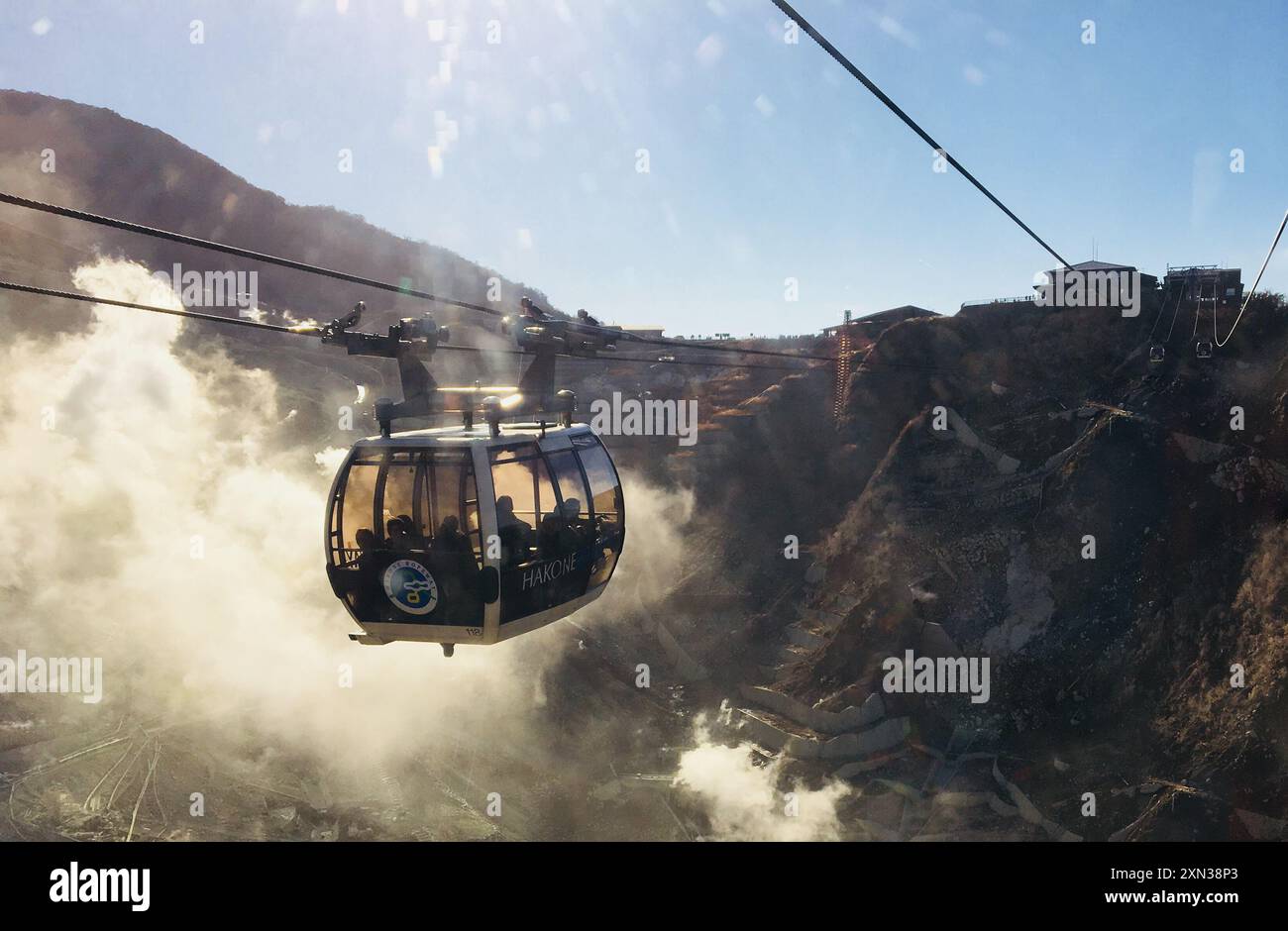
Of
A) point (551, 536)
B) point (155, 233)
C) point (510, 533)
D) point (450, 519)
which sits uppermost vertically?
point (155, 233)

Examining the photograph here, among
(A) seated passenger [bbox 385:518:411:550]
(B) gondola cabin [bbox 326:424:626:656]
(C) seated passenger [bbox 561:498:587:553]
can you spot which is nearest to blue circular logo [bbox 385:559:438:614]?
(B) gondola cabin [bbox 326:424:626:656]

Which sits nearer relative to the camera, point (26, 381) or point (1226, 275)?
point (1226, 275)

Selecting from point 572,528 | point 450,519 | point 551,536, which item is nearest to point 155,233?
point 450,519

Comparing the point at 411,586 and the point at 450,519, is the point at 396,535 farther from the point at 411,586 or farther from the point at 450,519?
the point at 450,519

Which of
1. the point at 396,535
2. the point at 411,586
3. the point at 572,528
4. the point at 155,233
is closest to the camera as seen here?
the point at 155,233

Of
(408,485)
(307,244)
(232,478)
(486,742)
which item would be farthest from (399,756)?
(307,244)
